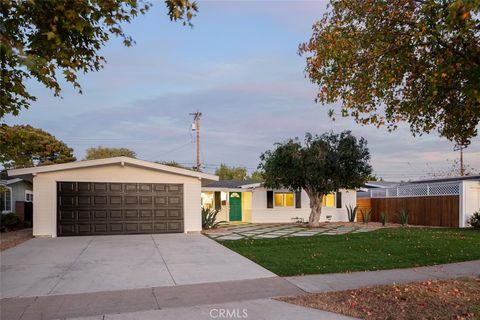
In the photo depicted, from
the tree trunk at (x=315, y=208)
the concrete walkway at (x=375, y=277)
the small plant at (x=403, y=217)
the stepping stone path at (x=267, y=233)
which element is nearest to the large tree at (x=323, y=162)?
the tree trunk at (x=315, y=208)

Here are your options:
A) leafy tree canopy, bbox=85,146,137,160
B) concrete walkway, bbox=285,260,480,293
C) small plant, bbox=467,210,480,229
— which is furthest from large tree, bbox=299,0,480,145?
leafy tree canopy, bbox=85,146,137,160

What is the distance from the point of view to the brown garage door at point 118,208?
619 inches

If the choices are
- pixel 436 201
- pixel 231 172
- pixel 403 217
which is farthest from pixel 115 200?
pixel 231 172

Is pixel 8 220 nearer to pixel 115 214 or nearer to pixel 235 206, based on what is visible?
pixel 115 214

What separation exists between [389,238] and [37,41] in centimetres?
1272

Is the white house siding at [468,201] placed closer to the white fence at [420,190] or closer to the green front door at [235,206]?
the white fence at [420,190]

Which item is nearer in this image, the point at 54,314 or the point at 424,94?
the point at 54,314

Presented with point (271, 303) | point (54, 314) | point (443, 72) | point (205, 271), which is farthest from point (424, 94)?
point (54, 314)

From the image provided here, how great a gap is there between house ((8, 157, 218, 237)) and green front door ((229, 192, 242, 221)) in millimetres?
9250

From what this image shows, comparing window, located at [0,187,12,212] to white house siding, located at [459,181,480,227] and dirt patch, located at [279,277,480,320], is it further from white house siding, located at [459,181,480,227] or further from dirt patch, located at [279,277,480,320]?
white house siding, located at [459,181,480,227]

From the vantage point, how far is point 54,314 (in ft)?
19.0

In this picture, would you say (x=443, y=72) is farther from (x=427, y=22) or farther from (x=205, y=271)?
(x=205, y=271)

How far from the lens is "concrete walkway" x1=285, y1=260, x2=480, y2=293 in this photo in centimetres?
747

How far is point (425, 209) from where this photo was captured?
2317cm
